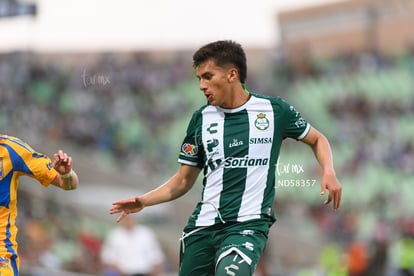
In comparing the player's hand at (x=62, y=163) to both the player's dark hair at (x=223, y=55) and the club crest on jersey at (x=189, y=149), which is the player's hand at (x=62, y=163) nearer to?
the club crest on jersey at (x=189, y=149)

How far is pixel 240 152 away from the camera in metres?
6.77

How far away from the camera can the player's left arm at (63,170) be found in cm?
661

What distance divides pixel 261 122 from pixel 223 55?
0.53 m

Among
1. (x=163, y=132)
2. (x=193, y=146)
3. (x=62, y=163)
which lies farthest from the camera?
(x=163, y=132)

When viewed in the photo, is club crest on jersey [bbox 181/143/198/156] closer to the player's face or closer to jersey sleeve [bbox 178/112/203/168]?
jersey sleeve [bbox 178/112/203/168]

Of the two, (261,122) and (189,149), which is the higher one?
(261,122)

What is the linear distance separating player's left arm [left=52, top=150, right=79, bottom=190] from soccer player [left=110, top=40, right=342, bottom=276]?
14.6 inches

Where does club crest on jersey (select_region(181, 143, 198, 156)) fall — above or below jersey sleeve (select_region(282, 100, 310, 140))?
below

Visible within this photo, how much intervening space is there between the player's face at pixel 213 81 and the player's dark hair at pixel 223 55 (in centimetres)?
4

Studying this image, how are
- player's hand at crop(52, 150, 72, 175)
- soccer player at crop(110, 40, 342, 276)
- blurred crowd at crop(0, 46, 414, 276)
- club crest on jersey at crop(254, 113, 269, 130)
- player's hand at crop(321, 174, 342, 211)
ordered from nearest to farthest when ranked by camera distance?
player's hand at crop(321, 174, 342, 211) → player's hand at crop(52, 150, 72, 175) → soccer player at crop(110, 40, 342, 276) → club crest on jersey at crop(254, 113, 269, 130) → blurred crowd at crop(0, 46, 414, 276)

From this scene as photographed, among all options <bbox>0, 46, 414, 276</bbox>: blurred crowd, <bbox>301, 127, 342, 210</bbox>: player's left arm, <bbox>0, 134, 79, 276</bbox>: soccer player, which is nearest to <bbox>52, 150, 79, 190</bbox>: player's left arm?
<bbox>0, 134, 79, 276</bbox>: soccer player

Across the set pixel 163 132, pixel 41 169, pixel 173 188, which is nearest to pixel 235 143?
pixel 173 188

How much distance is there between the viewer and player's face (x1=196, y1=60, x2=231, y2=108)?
22.1ft

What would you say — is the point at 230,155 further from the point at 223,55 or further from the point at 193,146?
the point at 223,55
